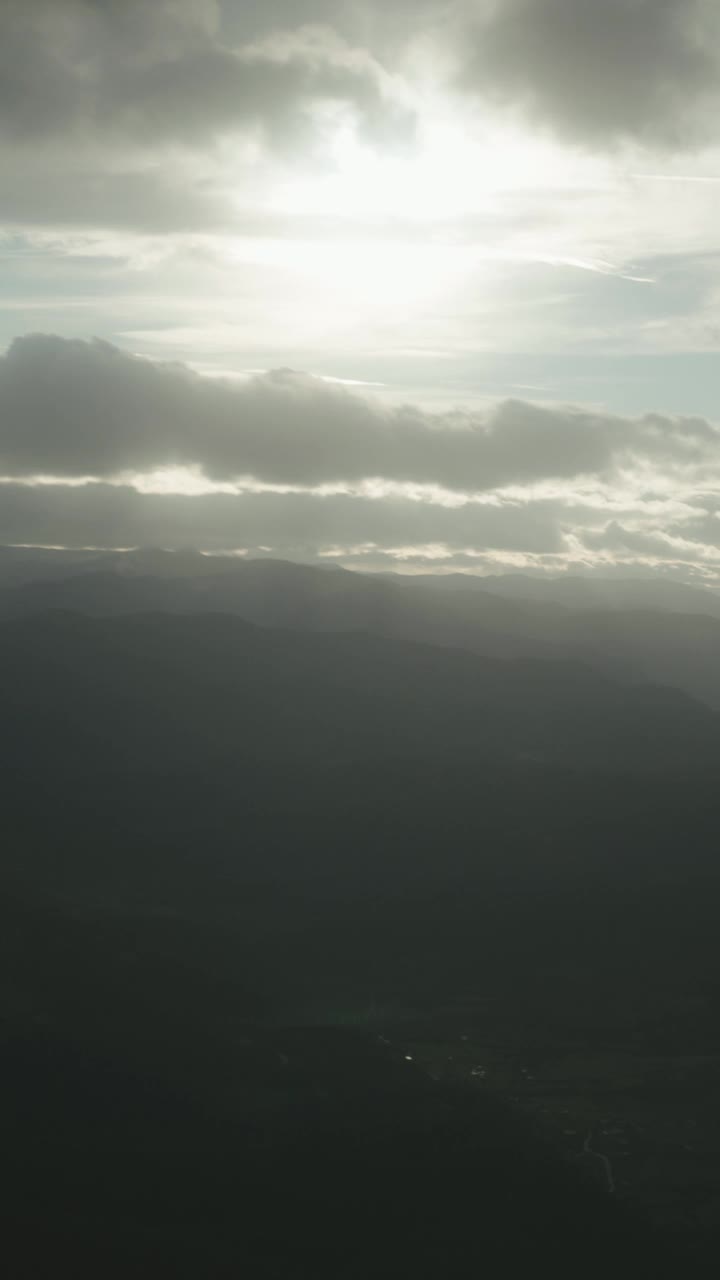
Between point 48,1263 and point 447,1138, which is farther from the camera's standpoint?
point 447,1138

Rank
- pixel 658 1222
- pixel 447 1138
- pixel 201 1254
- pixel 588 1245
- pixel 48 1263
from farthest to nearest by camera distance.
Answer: pixel 658 1222 < pixel 447 1138 < pixel 588 1245 < pixel 201 1254 < pixel 48 1263

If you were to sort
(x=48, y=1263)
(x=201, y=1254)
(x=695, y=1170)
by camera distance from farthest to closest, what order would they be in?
(x=695, y=1170) → (x=201, y=1254) → (x=48, y=1263)

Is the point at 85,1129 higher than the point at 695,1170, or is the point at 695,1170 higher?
the point at 85,1129

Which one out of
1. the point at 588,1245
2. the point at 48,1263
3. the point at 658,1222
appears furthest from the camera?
the point at 658,1222

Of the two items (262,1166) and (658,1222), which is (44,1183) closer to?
(262,1166)

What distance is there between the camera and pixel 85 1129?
488 ft

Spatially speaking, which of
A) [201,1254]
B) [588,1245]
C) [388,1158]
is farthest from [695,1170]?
[201,1254]

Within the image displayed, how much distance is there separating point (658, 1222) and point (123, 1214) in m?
86.5

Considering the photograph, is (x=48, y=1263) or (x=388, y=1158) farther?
(x=388, y=1158)

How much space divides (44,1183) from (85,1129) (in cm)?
1542

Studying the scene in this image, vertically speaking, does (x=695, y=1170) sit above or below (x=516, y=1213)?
below

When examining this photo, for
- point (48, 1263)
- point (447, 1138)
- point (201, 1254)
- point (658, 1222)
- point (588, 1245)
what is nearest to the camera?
point (48, 1263)

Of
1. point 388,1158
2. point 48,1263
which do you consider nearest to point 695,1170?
point 388,1158

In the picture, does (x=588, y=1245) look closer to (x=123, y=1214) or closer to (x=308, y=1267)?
(x=308, y=1267)
